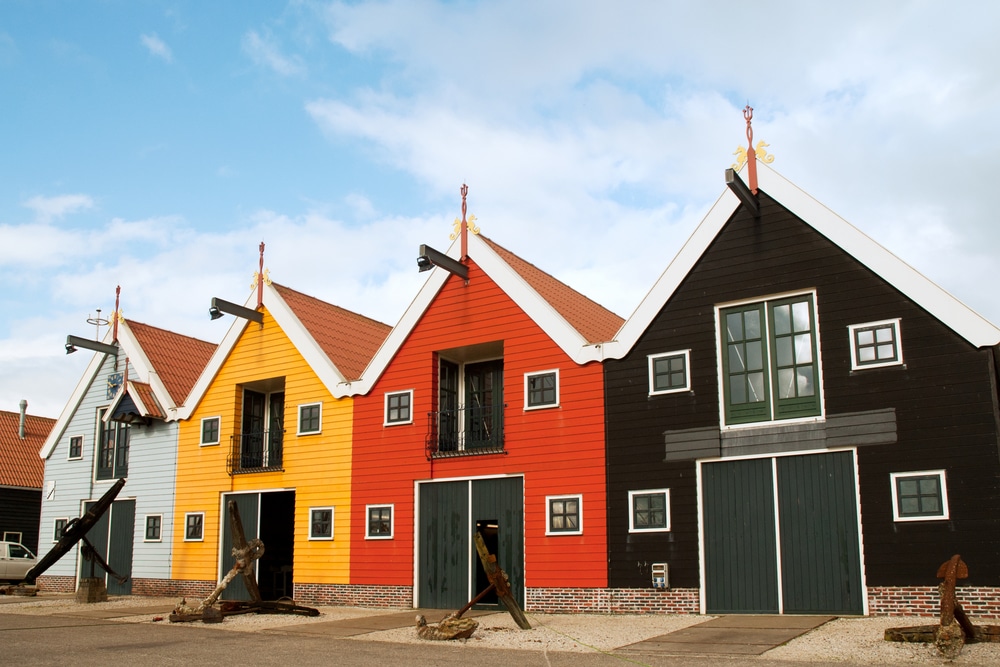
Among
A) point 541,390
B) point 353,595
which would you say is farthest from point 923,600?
point 353,595

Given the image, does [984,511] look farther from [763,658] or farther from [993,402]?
[763,658]

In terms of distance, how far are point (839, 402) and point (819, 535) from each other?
8.06ft

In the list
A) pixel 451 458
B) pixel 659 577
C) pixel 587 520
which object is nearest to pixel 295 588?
pixel 451 458

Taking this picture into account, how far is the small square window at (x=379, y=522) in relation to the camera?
910 inches

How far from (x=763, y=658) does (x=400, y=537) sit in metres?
11.9

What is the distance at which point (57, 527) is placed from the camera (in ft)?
101

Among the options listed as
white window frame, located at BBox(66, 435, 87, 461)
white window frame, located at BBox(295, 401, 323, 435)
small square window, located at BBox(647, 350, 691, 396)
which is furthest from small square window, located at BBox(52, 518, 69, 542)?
small square window, located at BBox(647, 350, 691, 396)

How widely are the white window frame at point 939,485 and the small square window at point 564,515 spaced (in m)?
6.32

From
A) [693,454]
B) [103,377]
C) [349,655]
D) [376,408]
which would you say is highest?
[103,377]

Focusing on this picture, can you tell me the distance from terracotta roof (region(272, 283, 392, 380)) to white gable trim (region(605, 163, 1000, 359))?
8.97 metres

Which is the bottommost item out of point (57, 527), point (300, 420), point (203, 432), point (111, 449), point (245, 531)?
point (245, 531)

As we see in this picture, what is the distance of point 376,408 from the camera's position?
2408 cm

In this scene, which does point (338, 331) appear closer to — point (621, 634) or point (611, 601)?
point (611, 601)

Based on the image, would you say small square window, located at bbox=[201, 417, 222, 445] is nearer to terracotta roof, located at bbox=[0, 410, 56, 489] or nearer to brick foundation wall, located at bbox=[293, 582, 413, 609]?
brick foundation wall, located at bbox=[293, 582, 413, 609]
